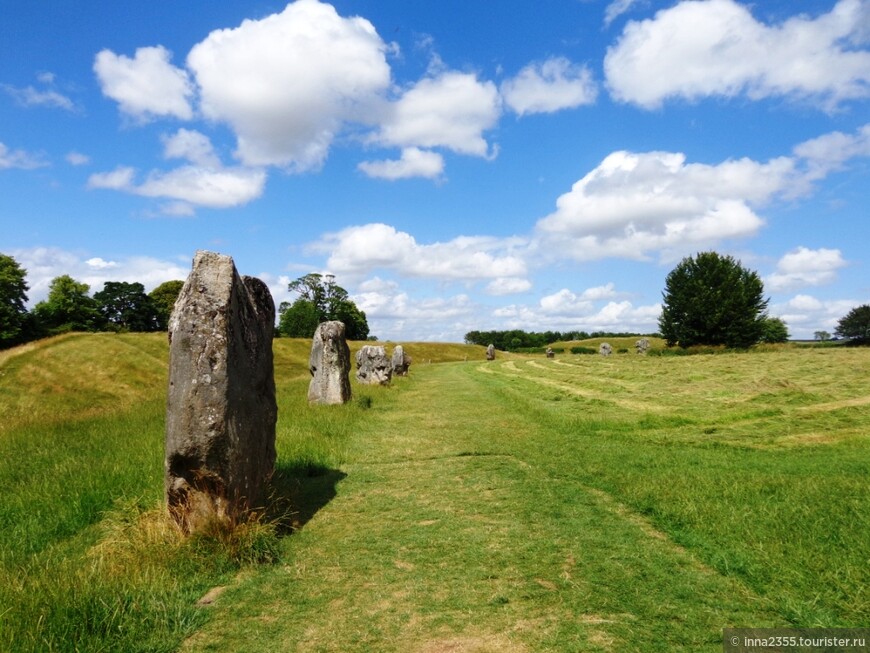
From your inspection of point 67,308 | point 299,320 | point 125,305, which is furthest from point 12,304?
point 299,320

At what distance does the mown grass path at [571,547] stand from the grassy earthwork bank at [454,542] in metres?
0.03

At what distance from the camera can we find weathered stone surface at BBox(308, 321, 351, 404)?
16906 millimetres

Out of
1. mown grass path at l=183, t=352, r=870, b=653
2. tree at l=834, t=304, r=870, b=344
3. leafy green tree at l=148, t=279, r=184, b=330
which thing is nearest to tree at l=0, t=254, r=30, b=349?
leafy green tree at l=148, t=279, r=184, b=330

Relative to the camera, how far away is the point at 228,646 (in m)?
3.88

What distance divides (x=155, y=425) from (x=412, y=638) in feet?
32.8

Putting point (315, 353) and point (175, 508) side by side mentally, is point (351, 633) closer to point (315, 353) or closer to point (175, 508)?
point (175, 508)

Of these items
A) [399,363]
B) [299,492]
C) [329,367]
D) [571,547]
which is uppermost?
[329,367]

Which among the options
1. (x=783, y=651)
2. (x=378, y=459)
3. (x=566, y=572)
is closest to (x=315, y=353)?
(x=378, y=459)

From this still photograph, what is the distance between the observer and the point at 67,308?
67.0m

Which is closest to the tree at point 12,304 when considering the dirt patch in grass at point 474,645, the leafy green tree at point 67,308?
the leafy green tree at point 67,308

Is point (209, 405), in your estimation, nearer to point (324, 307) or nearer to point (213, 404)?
point (213, 404)

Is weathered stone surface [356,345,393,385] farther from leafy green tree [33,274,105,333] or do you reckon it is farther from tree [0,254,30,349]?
leafy green tree [33,274,105,333]

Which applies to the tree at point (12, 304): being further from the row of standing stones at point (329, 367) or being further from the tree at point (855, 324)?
the tree at point (855, 324)

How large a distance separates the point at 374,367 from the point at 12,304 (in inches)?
2013
